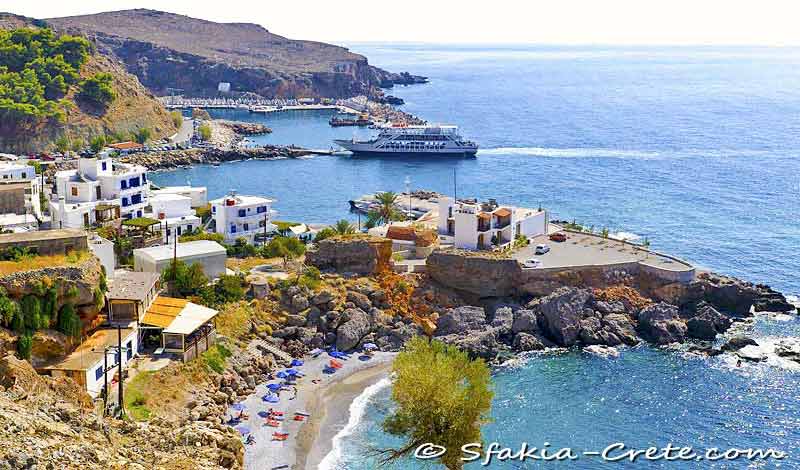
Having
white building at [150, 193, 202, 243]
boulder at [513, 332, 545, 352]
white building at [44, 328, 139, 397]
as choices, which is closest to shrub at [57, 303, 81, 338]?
white building at [44, 328, 139, 397]

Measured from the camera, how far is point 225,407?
1777 inches

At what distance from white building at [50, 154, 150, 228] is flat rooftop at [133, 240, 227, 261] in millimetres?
9771

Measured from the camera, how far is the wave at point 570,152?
130 meters

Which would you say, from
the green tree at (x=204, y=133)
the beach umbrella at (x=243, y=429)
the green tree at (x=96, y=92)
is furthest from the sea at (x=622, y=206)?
the green tree at (x=96, y=92)

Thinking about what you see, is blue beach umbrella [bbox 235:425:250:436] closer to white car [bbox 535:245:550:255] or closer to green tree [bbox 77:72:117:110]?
white car [bbox 535:245:550:255]

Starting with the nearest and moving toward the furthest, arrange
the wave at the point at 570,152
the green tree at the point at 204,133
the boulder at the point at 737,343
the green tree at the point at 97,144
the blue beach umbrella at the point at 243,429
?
the blue beach umbrella at the point at 243,429
the boulder at the point at 737,343
the green tree at the point at 97,144
the wave at the point at 570,152
the green tree at the point at 204,133

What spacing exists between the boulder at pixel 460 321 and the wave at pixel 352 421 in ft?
24.6

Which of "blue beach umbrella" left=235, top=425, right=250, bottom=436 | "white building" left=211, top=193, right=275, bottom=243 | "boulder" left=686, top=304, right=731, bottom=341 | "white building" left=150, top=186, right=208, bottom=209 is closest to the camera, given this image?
"blue beach umbrella" left=235, top=425, right=250, bottom=436

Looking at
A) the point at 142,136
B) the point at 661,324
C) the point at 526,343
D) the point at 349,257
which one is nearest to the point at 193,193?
the point at 349,257

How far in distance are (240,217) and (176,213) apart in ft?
15.2

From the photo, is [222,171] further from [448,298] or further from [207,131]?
[448,298]

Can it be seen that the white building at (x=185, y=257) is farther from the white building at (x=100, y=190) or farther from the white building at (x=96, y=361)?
the white building at (x=100, y=190)

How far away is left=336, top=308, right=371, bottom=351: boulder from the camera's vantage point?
178 feet

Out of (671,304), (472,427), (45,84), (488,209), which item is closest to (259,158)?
(45,84)
